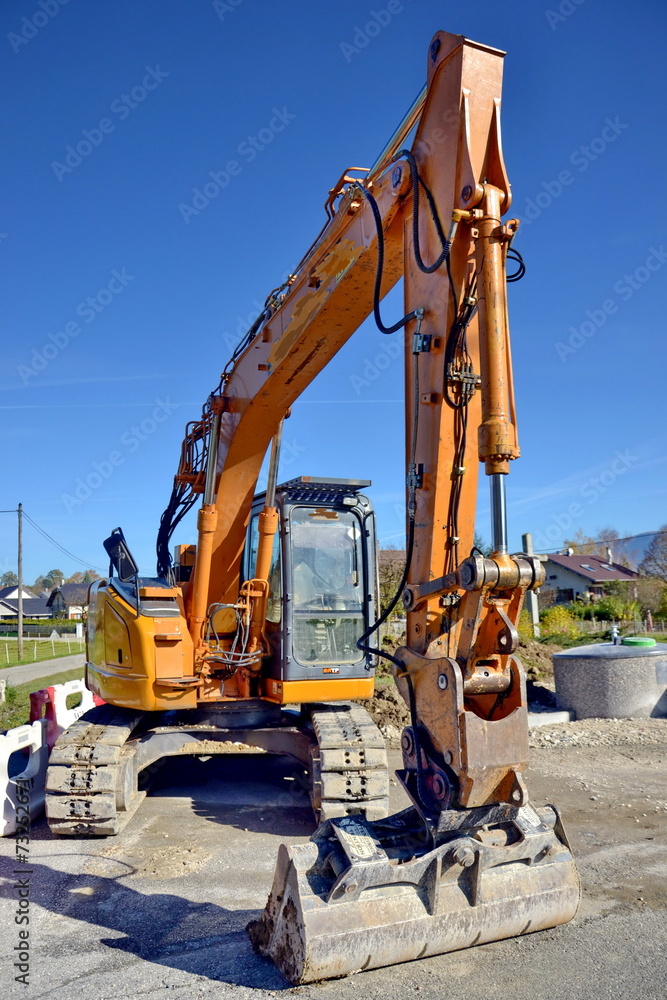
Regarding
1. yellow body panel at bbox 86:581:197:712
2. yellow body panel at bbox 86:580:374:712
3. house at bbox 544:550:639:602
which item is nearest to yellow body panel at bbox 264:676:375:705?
yellow body panel at bbox 86:580:374:712

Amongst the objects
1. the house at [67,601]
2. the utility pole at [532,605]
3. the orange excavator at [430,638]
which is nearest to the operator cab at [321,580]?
the orange excavator at [430,638]

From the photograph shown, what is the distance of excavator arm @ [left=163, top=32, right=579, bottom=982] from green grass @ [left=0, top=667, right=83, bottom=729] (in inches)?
360

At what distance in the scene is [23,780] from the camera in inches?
260

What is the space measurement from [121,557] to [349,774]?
2.67 metres

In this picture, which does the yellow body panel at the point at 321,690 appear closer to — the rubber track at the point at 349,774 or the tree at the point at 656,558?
the rubber track at the point at 349,774

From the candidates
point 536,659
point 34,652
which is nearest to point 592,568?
point 34,652

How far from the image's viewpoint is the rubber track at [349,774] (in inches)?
235

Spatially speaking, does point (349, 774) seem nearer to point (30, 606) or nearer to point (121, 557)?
point (121, 557)

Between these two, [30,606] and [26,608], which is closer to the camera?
[26,608]

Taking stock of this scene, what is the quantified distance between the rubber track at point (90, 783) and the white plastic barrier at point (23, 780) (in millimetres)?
381

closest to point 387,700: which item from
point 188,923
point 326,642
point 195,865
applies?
point 326,642

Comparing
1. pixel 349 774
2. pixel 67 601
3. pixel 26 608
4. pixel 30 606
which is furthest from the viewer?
pixel 30 606

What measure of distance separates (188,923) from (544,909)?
199cm

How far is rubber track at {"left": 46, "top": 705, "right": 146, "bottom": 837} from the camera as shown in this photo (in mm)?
6062
